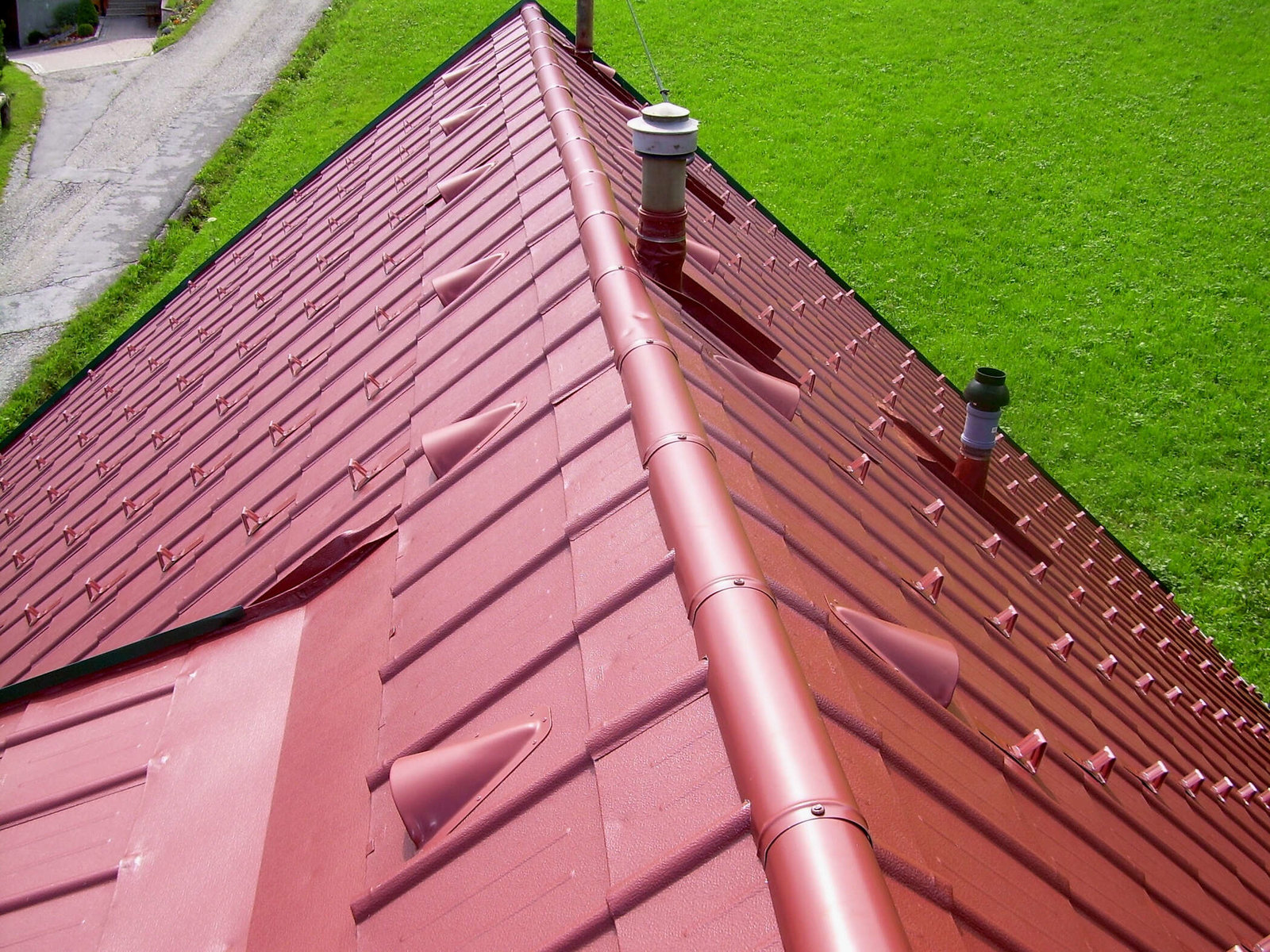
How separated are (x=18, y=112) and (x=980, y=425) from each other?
31.7 m

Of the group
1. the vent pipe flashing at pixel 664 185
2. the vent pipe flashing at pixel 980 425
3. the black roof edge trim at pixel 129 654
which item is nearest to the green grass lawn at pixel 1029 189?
the vent pipe flashing at pixel 980 425

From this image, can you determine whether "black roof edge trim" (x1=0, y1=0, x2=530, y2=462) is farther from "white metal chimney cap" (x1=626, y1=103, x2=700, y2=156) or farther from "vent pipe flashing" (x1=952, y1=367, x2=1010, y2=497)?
"vent pipe flashing" (x1=952, y1=367, x2=1010, y2=497)

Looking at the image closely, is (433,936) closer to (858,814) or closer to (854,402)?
(858,814)

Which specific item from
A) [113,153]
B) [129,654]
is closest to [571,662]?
[129,654]

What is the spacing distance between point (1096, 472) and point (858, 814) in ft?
50.3

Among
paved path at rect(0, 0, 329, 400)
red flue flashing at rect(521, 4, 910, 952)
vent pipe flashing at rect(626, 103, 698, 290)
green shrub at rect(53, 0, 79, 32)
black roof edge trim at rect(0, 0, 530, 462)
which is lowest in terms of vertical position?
paved path at rect(0, 0, 329, 400)

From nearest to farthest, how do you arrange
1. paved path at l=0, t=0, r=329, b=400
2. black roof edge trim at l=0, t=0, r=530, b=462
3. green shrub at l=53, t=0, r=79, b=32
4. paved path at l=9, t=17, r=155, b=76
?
black roof edge trim at l=0, t=0, r=530, b=462 < paved path at l=0, t=0, r=329, b=400 < paved path at l=9, t=17, r=155, b=76 < green shrub at l=53, t=0, r=79, b=32

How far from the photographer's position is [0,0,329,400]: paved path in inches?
845

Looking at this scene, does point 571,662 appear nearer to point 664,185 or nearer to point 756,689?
point 756,689

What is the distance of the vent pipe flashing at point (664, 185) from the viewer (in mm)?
4918

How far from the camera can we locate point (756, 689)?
2.47m

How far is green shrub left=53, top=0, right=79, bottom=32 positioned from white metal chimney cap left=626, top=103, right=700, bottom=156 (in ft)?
129

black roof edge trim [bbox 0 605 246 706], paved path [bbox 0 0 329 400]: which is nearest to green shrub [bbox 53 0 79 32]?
paved path [bbox 0 0 329 400]

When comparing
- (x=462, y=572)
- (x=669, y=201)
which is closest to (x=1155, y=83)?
(x=669, y=201)
